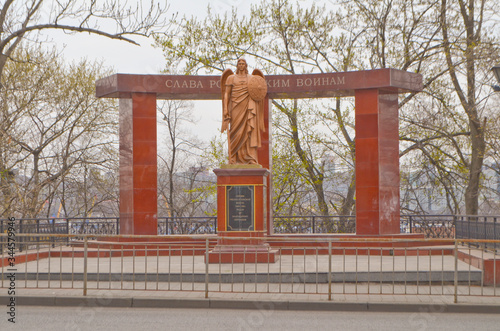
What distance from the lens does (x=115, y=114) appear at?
3309 cm

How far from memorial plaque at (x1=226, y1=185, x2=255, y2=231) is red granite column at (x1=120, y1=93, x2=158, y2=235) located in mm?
3935

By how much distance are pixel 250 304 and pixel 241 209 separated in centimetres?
597

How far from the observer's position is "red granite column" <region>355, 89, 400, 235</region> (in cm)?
1995

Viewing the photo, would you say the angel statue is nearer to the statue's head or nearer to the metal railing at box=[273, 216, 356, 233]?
the statue's head

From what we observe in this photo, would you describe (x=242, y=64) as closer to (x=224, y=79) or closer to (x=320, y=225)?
(x=224, y=79)

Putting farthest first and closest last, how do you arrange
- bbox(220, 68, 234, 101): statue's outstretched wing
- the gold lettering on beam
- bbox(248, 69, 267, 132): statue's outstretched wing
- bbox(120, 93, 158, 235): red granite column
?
1. the gold lettering on beam
2. bbox(120, 93, 158, 235): red granite column
3. bbox(220, 68, 234, 101): statue's outstretched wing
4. bbox(248, 69, 267, 132): statue's outstretched wing

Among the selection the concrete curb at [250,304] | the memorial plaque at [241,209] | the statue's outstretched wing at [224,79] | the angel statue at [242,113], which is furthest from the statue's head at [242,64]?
the concrete curb at [250,304]

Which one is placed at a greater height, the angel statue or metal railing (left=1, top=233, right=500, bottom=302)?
the angel statue

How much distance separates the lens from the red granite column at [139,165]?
66.6ft

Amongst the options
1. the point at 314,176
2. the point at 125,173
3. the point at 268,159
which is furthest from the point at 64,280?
the point at 314,176

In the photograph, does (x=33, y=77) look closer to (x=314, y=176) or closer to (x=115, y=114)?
(x=115, y=114)

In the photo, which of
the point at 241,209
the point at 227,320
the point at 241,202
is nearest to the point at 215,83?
the point at 241,202

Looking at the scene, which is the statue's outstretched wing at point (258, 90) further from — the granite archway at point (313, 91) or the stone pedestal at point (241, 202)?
the granite archway at point (313, 91)

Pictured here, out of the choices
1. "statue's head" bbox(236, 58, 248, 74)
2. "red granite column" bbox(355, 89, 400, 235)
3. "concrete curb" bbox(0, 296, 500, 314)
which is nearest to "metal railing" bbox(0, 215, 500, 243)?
"red granite column" bbox(355, 89, 400, 235)
